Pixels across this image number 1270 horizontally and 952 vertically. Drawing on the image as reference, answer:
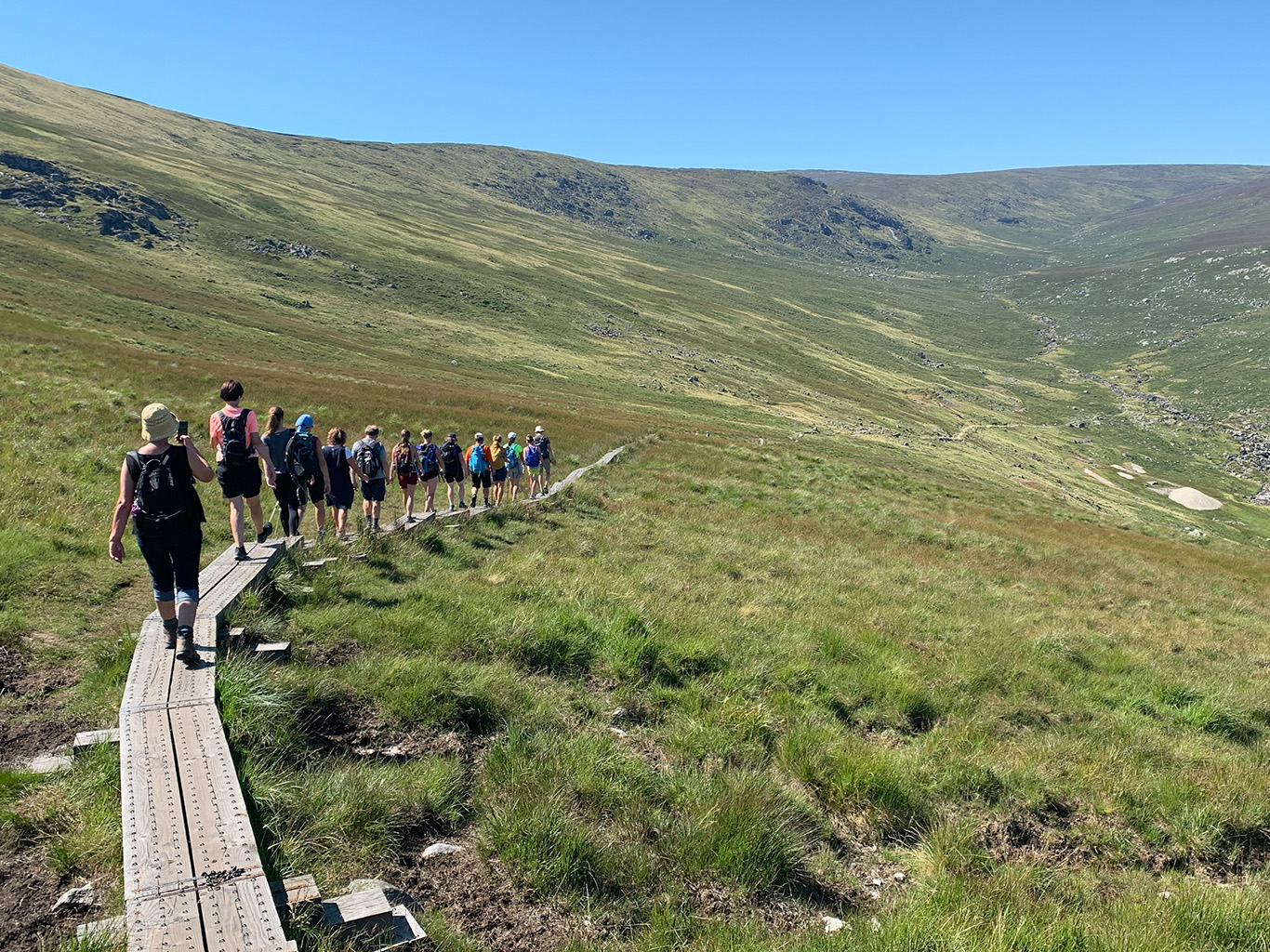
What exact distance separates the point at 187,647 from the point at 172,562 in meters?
1.02

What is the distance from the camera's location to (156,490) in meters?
5.97

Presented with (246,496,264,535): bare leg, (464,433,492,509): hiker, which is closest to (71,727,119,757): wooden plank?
(246,496,264,535): bare leg

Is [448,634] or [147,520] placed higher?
[147,520]

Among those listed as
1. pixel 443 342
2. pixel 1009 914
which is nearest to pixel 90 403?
pixel 1009 914

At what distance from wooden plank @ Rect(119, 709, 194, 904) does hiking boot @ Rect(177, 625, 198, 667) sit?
90 cm

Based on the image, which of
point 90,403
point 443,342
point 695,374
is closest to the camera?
point 90,403

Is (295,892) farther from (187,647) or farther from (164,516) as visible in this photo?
(164,516)

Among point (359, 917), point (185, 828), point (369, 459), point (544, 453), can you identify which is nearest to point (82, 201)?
point (544, 453)

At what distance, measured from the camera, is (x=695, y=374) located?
107 m

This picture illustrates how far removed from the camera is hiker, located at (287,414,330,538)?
11.6 meters

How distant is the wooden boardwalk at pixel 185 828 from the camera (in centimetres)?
313

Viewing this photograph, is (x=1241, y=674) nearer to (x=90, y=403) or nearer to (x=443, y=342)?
(x=90, y=403)

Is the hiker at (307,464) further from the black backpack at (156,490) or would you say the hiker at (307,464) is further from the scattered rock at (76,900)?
the scattered rock at (76,900)

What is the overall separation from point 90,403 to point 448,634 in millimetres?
19244
